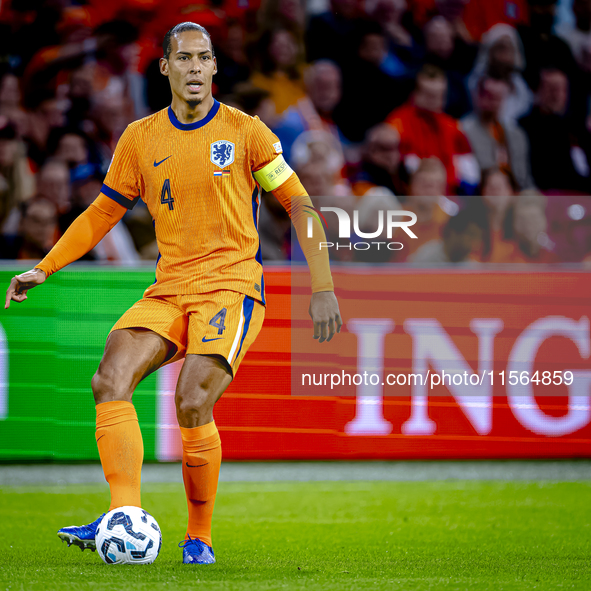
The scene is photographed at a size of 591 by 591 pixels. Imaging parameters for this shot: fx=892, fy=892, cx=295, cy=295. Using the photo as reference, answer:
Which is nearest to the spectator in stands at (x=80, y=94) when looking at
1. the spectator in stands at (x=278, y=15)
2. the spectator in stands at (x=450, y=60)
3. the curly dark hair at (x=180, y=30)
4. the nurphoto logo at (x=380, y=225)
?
the spectator in stands at (x=278, y=15)

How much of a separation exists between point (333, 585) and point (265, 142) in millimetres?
1753

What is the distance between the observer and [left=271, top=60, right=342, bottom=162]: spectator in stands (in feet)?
23.5

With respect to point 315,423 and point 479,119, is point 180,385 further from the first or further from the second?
point 479,119

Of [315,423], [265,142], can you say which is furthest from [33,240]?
[265,142]

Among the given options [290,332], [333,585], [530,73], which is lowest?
[333,585]

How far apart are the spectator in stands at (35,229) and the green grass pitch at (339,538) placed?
1.66 m

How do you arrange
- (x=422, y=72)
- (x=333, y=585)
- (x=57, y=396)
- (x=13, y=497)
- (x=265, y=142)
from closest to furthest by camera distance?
(x=333, y=585) < (x=265, y=142) < (x=13, y=497) < (x=57, y=396) < (x=422, y=72)

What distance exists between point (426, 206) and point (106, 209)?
2.89m

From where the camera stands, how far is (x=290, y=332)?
574 centimetres

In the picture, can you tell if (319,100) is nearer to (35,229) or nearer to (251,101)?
(251,101)

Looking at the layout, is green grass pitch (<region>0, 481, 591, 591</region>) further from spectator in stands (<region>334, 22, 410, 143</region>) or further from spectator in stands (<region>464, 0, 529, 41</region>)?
spectator in stands (<region>464, 0, 529, 41</region>)

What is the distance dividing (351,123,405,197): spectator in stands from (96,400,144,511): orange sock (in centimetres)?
383

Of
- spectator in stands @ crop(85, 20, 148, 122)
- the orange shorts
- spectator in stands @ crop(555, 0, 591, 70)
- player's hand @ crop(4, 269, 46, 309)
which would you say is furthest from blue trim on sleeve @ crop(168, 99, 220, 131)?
spectator in stands @ crop(555, 0, 591, 70)

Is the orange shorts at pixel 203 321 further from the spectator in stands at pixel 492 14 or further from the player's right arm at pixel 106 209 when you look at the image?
the spectator in stands at pixel 492 14
